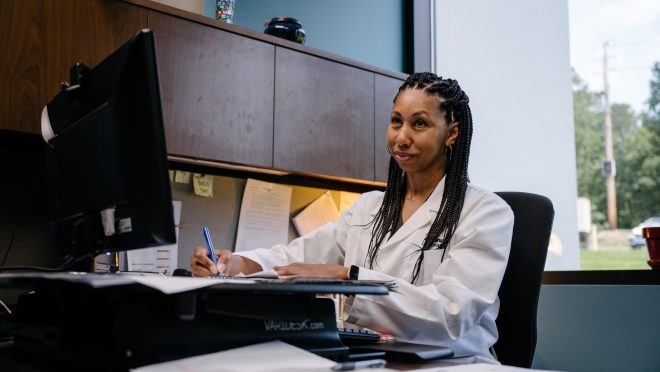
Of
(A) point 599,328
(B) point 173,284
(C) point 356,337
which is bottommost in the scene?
(A) point 599,328

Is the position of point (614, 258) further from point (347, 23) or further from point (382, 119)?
point (347, 23)

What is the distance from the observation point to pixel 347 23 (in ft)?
8.91

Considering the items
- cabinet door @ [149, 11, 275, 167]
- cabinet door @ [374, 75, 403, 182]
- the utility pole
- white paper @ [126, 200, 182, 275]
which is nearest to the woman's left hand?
cabinet door @ [149, 11, 275, 167]

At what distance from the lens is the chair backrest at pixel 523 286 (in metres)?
1.43

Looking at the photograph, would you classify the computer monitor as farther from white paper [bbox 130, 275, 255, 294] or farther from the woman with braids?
the woman with braids

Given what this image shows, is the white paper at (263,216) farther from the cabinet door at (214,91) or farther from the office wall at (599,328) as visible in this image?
the office wall at (599,328)

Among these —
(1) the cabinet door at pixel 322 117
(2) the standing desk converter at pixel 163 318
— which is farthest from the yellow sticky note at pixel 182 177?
(2) the standing desk converter at pixel 163 318

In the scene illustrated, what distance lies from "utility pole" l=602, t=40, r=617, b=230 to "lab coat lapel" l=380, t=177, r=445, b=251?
4.51 ft

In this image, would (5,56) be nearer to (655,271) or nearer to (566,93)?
(655,271)

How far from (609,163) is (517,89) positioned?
0.56 meters

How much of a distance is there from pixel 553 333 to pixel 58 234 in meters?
1.71

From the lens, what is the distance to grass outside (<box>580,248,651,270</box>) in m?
2.34

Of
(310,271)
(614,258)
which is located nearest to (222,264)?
(310,271)

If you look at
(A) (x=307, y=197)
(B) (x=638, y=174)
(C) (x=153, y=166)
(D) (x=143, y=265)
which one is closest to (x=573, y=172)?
(B) (x=638, y=174)
